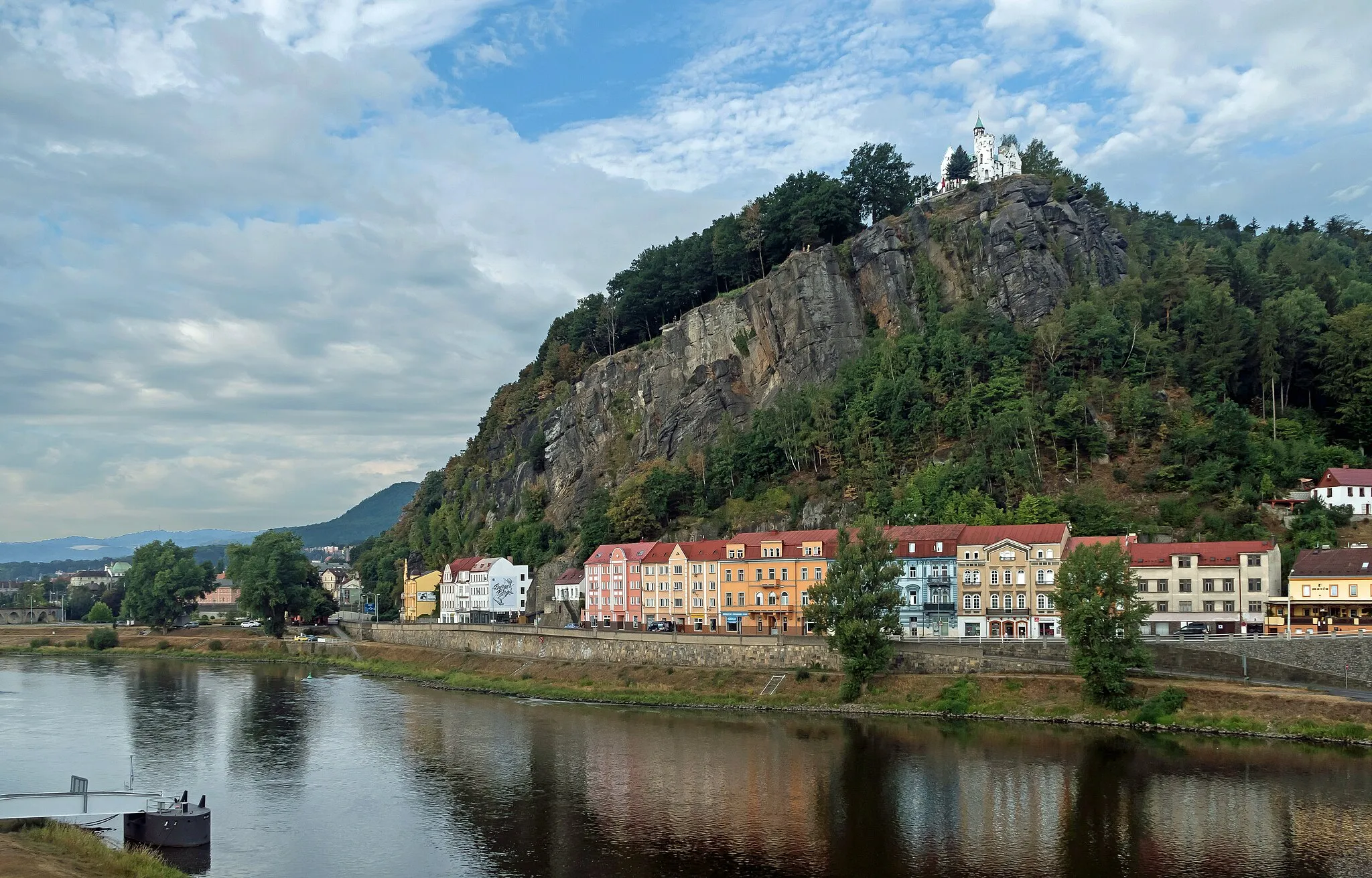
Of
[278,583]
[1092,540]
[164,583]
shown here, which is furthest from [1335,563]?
[164,583]

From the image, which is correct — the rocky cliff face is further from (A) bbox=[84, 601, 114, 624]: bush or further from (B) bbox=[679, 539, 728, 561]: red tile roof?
(A) bbox=[84, 601, 114, 624]: bush

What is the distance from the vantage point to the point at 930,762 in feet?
164

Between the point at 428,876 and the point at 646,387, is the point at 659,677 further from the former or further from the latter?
the point at 646,387

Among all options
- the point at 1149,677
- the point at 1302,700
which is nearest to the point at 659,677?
the point at 1149,677

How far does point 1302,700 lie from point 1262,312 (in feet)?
186

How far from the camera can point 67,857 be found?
3484 centimetres

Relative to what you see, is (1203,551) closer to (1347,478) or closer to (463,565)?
(1347,478)

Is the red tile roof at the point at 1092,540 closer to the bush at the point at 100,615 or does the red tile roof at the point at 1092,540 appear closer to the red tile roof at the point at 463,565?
the red tile roof at the point at 463,565

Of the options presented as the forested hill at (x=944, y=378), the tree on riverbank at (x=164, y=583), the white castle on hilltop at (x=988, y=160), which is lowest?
the tree on riverbank at (x=164, y=583)

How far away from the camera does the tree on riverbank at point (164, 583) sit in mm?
128625

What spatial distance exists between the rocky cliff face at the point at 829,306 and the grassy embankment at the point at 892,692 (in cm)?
2835

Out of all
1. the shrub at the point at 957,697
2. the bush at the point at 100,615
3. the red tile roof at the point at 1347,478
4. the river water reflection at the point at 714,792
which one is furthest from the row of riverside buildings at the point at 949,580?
the bush at the point at 100,615

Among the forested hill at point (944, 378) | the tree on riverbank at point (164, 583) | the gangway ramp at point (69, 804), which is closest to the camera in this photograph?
the gangway ramp at point (69, 804)

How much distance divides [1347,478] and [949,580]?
3022 cm
